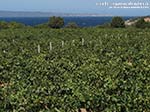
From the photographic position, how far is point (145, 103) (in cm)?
1235

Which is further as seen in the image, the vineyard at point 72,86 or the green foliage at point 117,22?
the green foliage at point 117,22

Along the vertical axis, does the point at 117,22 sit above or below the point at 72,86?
below

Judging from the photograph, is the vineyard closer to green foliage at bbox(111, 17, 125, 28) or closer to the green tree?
the green tree

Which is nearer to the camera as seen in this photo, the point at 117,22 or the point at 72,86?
the point at 72,86

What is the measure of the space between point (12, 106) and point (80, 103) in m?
1.87

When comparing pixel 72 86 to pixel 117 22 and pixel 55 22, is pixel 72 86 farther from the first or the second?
pixel 55 22

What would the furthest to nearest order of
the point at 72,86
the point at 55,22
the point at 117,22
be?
the point at 55,22 → the point at 117,22 → the point at 72,86

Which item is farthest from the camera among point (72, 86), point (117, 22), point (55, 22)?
point (55, 22)

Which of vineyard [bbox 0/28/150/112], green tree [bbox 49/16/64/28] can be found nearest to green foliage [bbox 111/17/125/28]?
green tree [bbox 49/16/64/28]

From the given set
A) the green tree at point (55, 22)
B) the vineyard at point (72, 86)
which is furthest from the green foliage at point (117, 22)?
the vineyard at point (72, 86)

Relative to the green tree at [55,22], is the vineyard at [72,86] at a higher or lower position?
higher

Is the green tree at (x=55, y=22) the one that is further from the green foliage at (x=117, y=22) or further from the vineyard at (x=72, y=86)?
the vineyard at (x=72, y=86)

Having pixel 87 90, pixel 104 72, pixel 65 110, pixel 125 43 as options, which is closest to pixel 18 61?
pixel 104 72

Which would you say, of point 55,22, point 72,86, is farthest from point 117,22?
point 72,86
